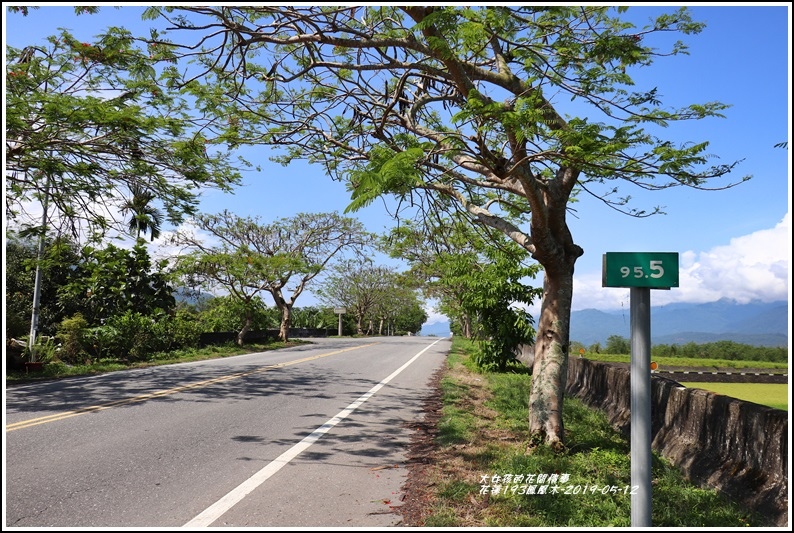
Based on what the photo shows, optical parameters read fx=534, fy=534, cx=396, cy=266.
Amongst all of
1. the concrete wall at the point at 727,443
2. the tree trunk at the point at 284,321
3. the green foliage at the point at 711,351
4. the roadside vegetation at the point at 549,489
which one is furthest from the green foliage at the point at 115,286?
the green foliage at the point at 711,351

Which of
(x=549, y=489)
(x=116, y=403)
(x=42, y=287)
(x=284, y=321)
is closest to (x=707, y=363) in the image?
(x=284, y=321)

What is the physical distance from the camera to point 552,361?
265 inches

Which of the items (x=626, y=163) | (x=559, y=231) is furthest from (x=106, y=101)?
(x=626, y=163)

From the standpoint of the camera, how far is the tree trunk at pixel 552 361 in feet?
21.6

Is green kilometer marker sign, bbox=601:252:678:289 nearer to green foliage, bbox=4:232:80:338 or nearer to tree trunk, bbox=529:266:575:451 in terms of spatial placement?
tree trunk, bbox=529:266:575:451

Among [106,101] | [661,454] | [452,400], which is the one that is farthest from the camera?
[452,400]

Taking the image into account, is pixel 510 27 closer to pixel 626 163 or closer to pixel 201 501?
pixel 626 163

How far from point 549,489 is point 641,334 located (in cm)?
221

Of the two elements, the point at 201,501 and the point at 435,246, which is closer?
the point at 201,501

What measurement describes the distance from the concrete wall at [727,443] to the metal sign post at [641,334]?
164 cm

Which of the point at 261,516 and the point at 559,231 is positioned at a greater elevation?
the point at 559,231

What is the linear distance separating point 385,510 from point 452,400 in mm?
6125

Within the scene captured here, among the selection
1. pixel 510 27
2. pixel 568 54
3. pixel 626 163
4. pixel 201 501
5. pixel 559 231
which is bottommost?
pixel 201 501

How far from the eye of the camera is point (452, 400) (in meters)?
10.7
